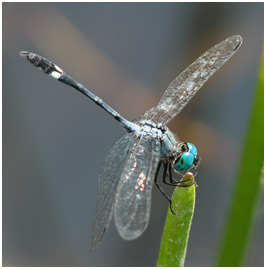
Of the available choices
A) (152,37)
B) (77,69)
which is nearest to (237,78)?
(152,37)

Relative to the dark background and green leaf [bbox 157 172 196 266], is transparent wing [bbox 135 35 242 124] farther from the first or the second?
the dark background

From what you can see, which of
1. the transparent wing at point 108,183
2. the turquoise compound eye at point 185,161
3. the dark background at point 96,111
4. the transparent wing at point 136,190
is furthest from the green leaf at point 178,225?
the dark background at point 96,111

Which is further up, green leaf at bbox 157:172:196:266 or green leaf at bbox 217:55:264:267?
green leaf at bbox 217:55:264:267

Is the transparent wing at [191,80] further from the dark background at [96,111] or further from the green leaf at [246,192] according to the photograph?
the dark background at [96,111]

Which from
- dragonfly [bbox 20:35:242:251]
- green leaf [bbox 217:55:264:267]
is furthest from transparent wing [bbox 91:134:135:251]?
green leaf [bbox 217:55:264:267]

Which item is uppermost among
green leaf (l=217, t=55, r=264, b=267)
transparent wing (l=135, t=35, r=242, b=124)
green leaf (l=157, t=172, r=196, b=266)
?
transparent wing (l=135, t=35, r=242, b=124)

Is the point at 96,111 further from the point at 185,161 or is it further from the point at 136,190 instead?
the point at 136,190
